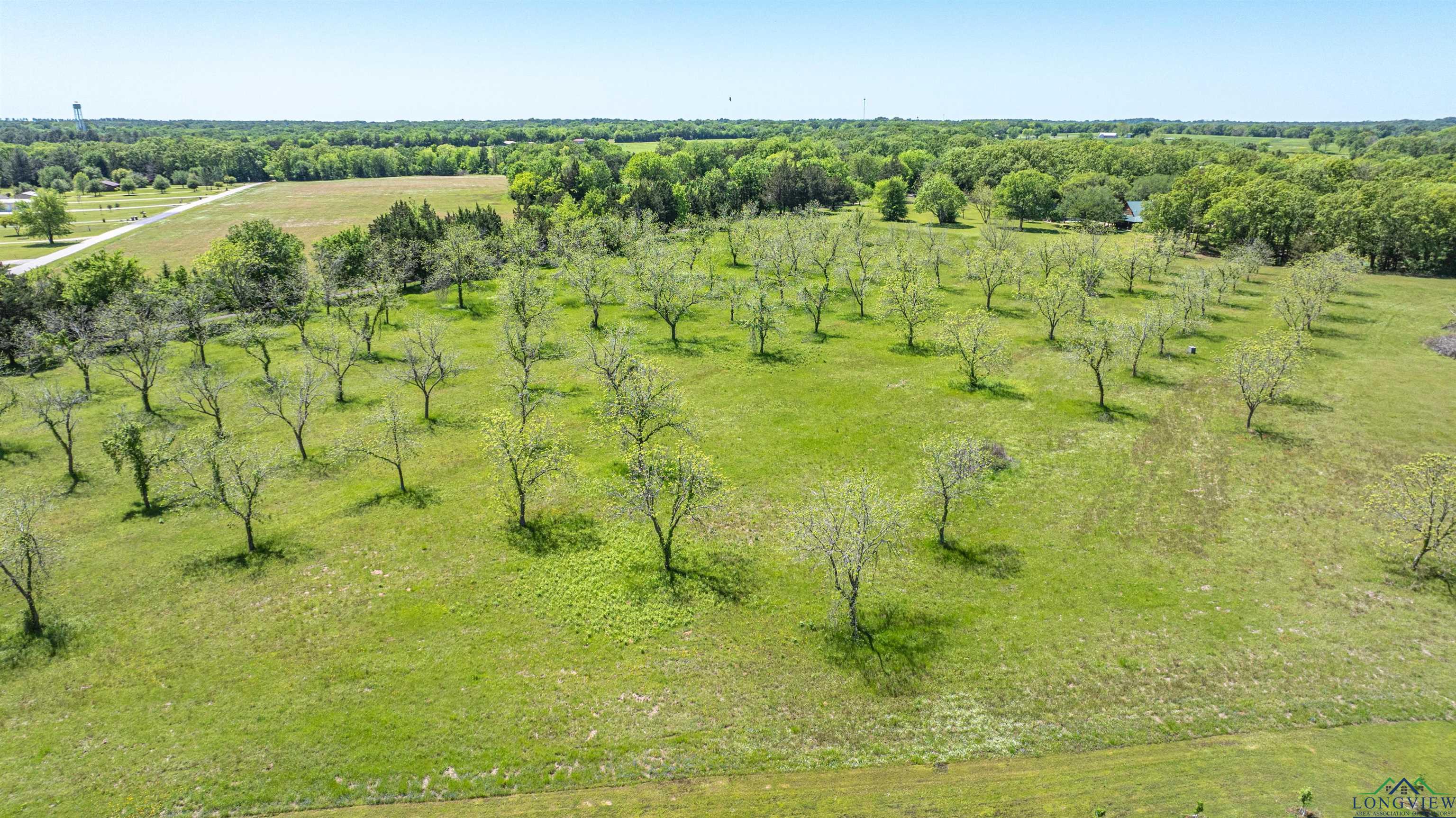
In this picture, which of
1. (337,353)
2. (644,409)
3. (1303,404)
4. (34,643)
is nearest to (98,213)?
(337,353)

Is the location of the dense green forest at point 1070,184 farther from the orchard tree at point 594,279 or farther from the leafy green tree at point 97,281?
the leafy green tree at point 97,281

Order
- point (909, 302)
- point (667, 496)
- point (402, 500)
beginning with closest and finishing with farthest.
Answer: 1. point (402, 500)
2. point (667, 496)
3. point (909, 302)

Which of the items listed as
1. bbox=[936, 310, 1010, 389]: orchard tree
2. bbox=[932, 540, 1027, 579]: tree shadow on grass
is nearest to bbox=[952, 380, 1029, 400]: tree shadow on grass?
bbox=[936, 310, 1010, 389]: orchard tree

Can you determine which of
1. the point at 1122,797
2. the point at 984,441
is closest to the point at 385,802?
the point at 1122,797

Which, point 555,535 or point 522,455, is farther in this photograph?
point 555,535

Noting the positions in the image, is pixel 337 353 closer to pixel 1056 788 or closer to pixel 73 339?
pixel 73 339

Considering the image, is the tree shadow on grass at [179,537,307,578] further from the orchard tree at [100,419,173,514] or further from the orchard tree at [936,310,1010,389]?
the orchard tree at [936,310,1010,389]
